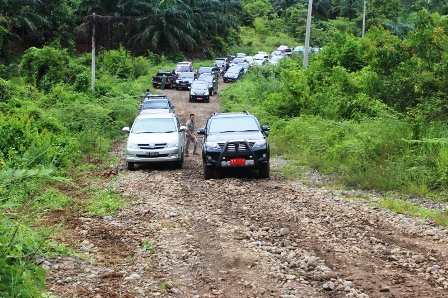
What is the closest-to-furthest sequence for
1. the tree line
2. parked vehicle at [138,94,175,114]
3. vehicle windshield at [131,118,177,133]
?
vehicle windshield at [131,118,177,133] → parked vehicle at [138,94,175,114] → the tree line

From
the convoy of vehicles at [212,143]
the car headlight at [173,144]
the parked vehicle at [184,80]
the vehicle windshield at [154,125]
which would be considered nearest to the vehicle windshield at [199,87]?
the parked vehicle at [184,80]

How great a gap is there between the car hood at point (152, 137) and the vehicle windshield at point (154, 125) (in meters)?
0.39

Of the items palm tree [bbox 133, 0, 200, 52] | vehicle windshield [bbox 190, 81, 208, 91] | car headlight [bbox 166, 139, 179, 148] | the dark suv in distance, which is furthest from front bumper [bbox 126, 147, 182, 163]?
palm tree [bbox 133, 0, 200, 52]

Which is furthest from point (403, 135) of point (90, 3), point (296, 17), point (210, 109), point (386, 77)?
point (296, 17)

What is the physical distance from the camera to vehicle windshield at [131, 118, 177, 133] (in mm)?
17703

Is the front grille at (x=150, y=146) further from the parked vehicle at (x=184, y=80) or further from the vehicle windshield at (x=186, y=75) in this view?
the vehicle windshield at (x=186, y=75)

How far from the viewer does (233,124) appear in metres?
15.6

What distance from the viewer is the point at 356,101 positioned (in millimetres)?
17891

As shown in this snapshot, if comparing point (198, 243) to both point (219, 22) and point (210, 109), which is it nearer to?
point (210, 109)

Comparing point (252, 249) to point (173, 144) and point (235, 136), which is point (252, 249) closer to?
point (235, 136)

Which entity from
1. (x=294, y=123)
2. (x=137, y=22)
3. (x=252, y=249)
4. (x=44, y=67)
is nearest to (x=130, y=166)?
(x=294, y=123)

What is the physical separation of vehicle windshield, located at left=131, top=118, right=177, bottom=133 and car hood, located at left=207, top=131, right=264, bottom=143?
320cm

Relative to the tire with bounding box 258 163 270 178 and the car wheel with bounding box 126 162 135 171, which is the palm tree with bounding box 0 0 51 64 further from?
the tire with bounding box 258 163 270 178

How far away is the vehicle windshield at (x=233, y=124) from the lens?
1535 centimetres
